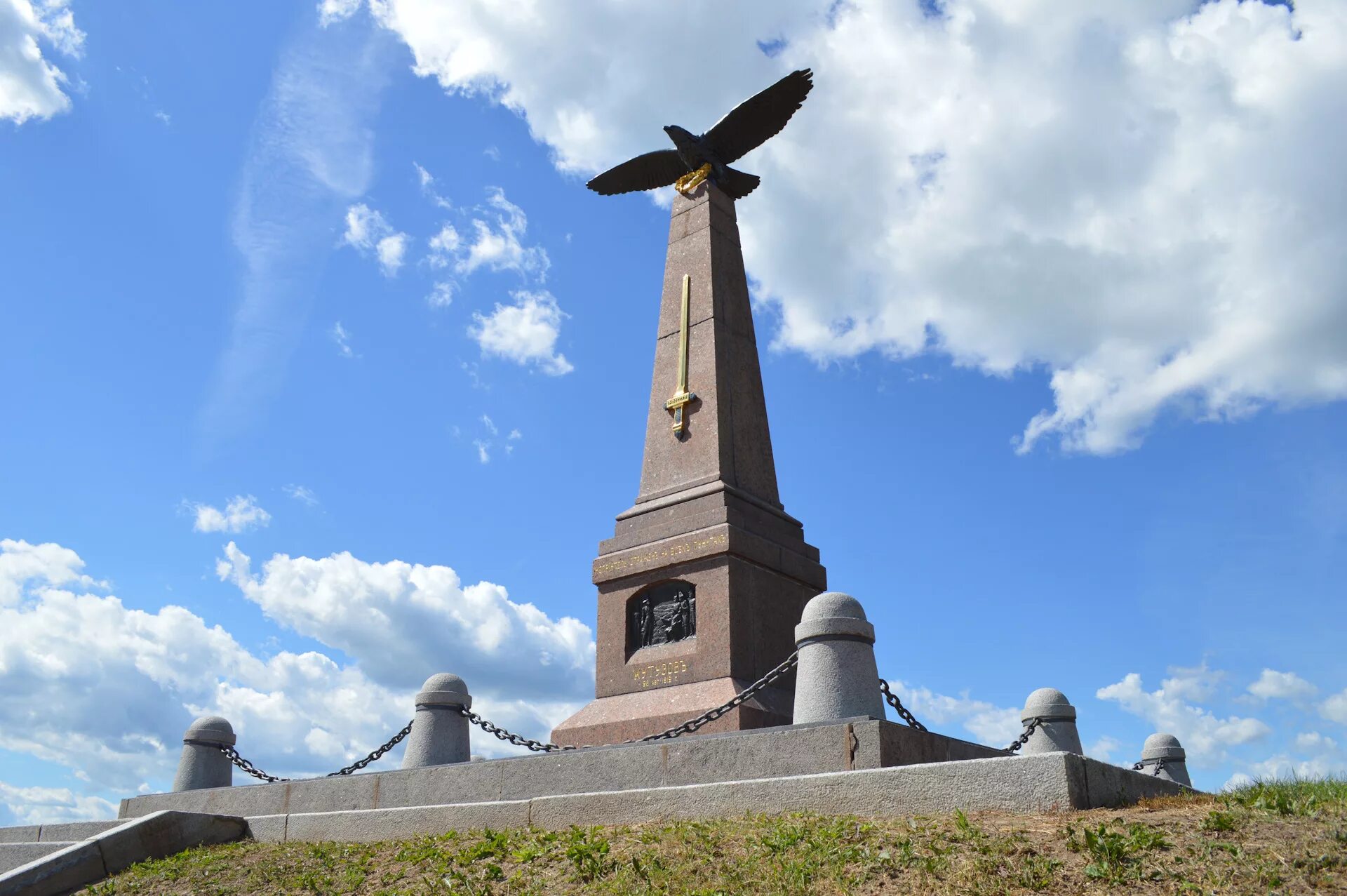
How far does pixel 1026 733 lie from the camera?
9.38m

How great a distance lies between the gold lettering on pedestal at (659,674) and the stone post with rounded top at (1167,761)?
5530 mm

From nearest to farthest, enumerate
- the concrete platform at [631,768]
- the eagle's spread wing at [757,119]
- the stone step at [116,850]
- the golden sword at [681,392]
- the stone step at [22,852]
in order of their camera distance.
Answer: the concrete platform at [631,768]
the stone step at [116,850]
the stone step at [22,852]
the golden sword at [681,392]
the eagle's spread wing at [757,119]

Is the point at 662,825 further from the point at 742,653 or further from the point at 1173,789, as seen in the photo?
the point at 742,653

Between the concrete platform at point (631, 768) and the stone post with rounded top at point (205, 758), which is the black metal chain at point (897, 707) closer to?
the concrete platform at point (631, 768)

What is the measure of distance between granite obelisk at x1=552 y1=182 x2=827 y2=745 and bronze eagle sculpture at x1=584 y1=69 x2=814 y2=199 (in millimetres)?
560

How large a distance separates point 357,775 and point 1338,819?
291 inches

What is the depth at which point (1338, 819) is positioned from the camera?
523 centimetres

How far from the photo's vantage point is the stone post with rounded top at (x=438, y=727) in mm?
10688

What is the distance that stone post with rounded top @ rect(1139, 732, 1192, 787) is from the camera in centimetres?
1234

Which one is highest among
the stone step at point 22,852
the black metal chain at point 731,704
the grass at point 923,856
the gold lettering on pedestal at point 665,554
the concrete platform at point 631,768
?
the gold lettering on pedestal at point 665,554

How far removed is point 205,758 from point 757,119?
33.2 feet

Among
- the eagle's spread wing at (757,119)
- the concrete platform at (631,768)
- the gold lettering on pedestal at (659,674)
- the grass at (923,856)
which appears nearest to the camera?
the grass at (923,856)

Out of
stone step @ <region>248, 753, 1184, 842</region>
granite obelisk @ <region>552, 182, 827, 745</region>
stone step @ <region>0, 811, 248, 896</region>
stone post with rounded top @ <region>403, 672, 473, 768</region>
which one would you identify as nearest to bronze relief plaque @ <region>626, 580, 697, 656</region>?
granite obelisk @ <region>552, 182, 827, 745</region>

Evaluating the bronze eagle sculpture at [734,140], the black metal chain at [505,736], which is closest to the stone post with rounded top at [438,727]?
the black metal chain at [505,736]
